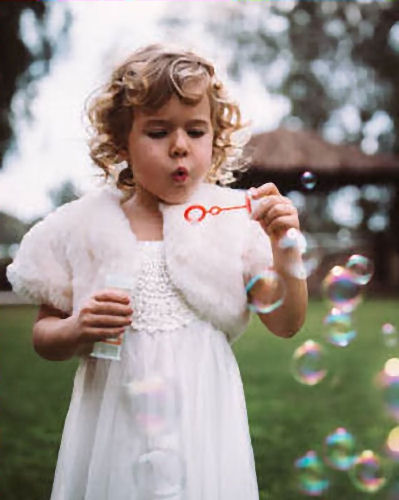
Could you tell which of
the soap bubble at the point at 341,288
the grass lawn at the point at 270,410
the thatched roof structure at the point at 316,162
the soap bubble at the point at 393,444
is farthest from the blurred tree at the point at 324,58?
the soap bubble at the point at 341,288

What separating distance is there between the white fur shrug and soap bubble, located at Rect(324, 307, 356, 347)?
2.18 feet

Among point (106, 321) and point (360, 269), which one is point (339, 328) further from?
point (106, 321)

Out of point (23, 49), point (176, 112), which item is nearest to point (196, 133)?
point (176, 112)

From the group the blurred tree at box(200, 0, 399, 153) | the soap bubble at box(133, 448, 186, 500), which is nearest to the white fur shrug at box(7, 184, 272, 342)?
the soap bubble at box(133, 448, 186, 500)

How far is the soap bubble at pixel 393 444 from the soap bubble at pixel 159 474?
1.76 m

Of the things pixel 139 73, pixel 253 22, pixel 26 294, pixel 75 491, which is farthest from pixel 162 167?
pixel 253 22

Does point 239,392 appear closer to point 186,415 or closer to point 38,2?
point 186,415

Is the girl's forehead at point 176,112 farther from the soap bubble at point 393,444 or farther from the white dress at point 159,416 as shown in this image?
the soap bubble at point 393,444

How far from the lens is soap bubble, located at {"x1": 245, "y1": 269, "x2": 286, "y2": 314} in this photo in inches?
57.5

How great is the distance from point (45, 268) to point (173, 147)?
1.12ft

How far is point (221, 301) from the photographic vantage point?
148cm

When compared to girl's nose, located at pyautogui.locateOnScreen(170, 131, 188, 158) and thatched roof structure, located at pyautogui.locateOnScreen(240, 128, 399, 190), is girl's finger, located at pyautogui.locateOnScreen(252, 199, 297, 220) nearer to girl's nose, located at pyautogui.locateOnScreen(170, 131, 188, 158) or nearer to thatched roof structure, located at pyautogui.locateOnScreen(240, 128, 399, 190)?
girl's nose, located at pyautogui.locateOnScreen(170, 131, 188, 158)

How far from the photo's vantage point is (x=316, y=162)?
45.2ft

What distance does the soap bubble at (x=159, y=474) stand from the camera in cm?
139
